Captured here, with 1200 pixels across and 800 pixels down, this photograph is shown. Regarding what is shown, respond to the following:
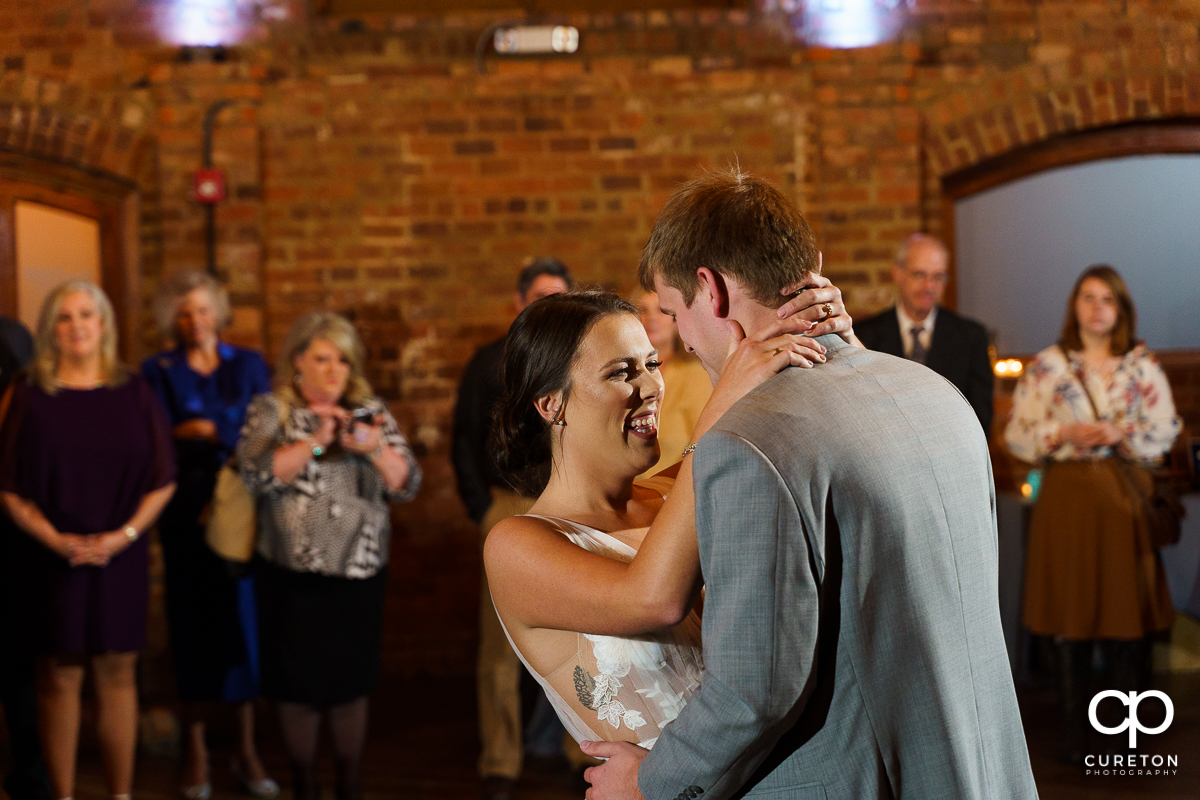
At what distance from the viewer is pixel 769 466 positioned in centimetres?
117

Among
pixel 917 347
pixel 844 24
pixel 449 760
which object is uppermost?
pixel 844 24

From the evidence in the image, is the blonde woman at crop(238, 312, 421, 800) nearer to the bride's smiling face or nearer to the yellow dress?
the yellow dress

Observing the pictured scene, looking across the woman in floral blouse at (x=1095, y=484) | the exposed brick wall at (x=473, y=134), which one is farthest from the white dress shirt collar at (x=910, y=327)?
the exposed brick wall at (x=473, y=134)

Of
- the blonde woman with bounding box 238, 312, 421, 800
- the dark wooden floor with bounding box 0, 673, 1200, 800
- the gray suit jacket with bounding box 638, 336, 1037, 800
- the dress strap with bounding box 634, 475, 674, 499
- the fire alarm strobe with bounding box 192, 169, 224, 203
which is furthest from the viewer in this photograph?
the fire alarm strobe with bounding box 192, 169, 224, 203

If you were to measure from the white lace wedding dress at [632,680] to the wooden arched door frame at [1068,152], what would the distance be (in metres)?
4.19

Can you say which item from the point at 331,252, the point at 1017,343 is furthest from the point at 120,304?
the point at 1017,343

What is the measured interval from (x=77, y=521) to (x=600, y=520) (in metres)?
2.66

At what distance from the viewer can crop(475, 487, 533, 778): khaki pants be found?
152 inches

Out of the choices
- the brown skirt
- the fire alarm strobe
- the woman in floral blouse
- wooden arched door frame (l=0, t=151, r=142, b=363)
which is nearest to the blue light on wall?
the woman in floral blouse

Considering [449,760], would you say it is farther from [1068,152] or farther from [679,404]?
[1068,152]

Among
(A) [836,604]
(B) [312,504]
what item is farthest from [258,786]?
(A) [836,604]

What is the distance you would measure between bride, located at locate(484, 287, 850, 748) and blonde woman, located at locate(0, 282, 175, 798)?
94.2 inches

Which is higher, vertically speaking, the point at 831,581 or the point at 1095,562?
the point at 831,581

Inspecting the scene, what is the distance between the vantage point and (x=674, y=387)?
3.75 meters
